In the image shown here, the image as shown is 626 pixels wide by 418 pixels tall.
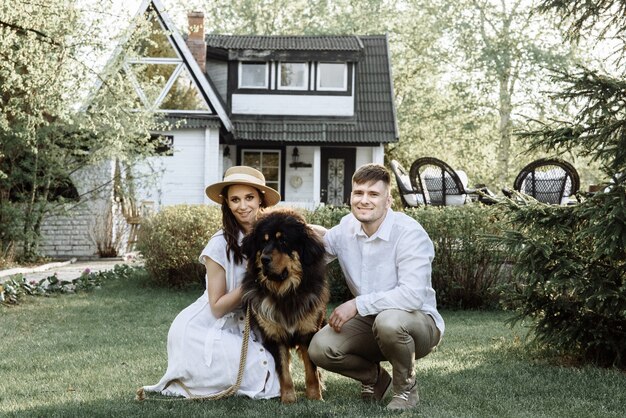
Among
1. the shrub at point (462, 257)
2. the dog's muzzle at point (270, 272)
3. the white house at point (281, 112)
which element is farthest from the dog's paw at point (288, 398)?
the white house at point (281, 112)

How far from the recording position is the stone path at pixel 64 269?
1368 centimetres

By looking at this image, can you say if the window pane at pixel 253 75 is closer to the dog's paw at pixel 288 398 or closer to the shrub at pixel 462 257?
the shrub at pixel 462 257

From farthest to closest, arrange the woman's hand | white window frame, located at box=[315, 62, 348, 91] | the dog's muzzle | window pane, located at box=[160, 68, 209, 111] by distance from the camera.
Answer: white window frame, located at box=[315, 62, 348, 91], window pane, located at box=[160, 68, 209, 111], the woman's hand, the dog's muzzle

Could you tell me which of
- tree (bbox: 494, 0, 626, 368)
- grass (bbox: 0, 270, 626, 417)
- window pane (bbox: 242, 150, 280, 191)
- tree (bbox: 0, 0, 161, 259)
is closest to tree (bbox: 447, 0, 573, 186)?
window pane (bbox: 242, 150, 280, 191)

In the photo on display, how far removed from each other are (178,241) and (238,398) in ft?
22.1

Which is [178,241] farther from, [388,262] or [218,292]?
[388,262]

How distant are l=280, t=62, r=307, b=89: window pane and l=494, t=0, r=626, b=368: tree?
19.0 m

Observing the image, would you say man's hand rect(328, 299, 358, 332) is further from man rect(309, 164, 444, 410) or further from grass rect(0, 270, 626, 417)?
grass rect(0, 270, 626, 417)

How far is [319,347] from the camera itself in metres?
5.12

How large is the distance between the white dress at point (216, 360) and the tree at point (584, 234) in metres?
2.17

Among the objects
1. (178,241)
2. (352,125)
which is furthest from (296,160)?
(178,241)

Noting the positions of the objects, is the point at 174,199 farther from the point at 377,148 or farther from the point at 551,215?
the point at 551,215

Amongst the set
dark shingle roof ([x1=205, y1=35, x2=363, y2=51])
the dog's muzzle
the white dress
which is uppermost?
dark shingle roof ([x1=205, y1=35, x2=363, y2=51])

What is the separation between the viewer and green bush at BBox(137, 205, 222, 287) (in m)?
11.9
